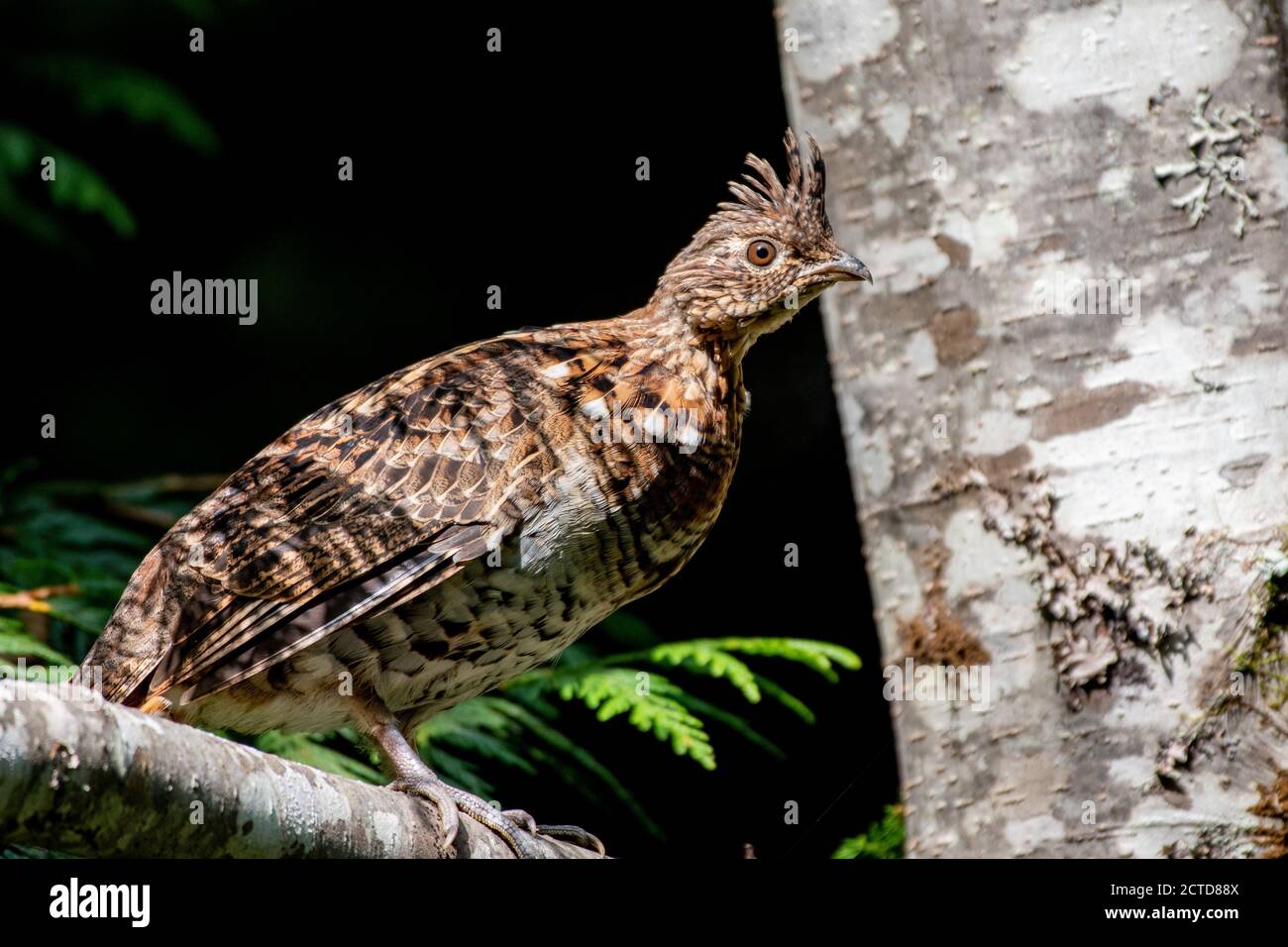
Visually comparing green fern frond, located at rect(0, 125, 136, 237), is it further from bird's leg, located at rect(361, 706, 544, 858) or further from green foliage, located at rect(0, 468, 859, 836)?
bird's leg, located at rect(361, 706, 544, 858)

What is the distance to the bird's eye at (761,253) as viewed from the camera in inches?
160

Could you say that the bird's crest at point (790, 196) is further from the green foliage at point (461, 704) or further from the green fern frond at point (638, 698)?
the green fern frond at point (638, 698)

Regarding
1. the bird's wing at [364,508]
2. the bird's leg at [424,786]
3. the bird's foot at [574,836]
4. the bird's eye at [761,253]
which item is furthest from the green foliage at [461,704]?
the bird's eye at [761,253]

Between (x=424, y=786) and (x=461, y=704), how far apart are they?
829 mm

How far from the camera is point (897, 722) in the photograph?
11.0 feet

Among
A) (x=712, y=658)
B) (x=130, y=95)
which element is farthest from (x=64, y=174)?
(x=712, y=658)

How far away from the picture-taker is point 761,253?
4082mm

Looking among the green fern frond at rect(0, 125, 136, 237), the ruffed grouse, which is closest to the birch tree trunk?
the ruffed grouse

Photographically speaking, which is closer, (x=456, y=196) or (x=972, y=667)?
(x=972, y=667)

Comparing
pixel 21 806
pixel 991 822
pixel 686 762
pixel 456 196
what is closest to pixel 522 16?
pixel 456 196

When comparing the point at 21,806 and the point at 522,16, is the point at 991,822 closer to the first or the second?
the point at 21,806

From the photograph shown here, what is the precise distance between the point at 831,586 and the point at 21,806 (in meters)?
4.48

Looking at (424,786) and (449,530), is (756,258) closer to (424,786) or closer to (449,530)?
(449,530)

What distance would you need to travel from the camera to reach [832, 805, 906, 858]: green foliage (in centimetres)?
404
